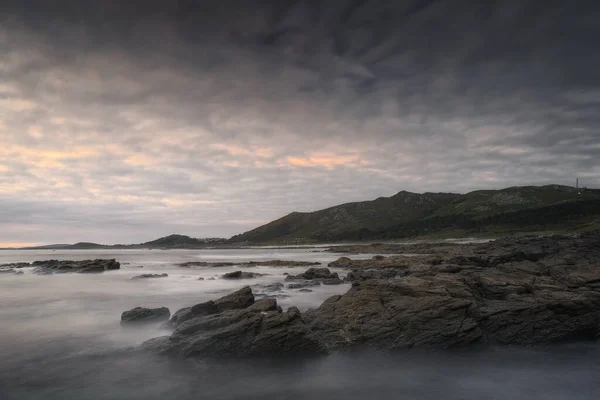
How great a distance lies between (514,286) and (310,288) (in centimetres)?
1729

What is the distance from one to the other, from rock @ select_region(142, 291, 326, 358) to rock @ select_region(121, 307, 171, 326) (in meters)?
5.19

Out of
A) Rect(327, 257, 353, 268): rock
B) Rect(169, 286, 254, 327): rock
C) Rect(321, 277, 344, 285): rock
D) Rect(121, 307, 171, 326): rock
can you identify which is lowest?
Rect(327, 257, 353, 268): rock

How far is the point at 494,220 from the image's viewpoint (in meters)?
162

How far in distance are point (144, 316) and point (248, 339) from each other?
9384 mm

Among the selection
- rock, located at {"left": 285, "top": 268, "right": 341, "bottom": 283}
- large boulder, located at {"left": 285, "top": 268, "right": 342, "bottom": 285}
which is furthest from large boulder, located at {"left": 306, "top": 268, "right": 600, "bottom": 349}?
rock, located at {"left": 285, "top": 268, "right": 341, "bottom": 283}

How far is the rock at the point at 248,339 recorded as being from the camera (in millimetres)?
13445

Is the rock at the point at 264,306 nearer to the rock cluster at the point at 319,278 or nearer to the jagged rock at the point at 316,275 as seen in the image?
the rock cluster at the point at 319,278

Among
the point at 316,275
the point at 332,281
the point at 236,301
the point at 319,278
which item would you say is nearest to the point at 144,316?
the point at 236,301

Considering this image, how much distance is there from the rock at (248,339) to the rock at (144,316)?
5186 mm

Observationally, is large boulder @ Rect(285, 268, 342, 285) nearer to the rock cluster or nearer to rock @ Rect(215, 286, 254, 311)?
the rock cluster

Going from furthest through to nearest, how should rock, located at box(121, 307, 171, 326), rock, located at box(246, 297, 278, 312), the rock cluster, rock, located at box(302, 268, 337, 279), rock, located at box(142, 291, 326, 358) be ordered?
rock, located at box(302, 268, 337, 279), the rock cluster, rock, located at box(121, 307, 171, 326), rock, located at box(246, 297, 278, 312), rock, located at box(142, 291, 326, 358)

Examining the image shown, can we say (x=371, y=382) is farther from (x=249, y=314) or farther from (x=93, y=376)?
(x=93, y=376)

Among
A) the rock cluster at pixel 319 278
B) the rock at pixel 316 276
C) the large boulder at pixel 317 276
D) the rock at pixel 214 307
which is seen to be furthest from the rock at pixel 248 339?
the rock at pixel 316 276

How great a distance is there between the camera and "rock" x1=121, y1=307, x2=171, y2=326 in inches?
769
